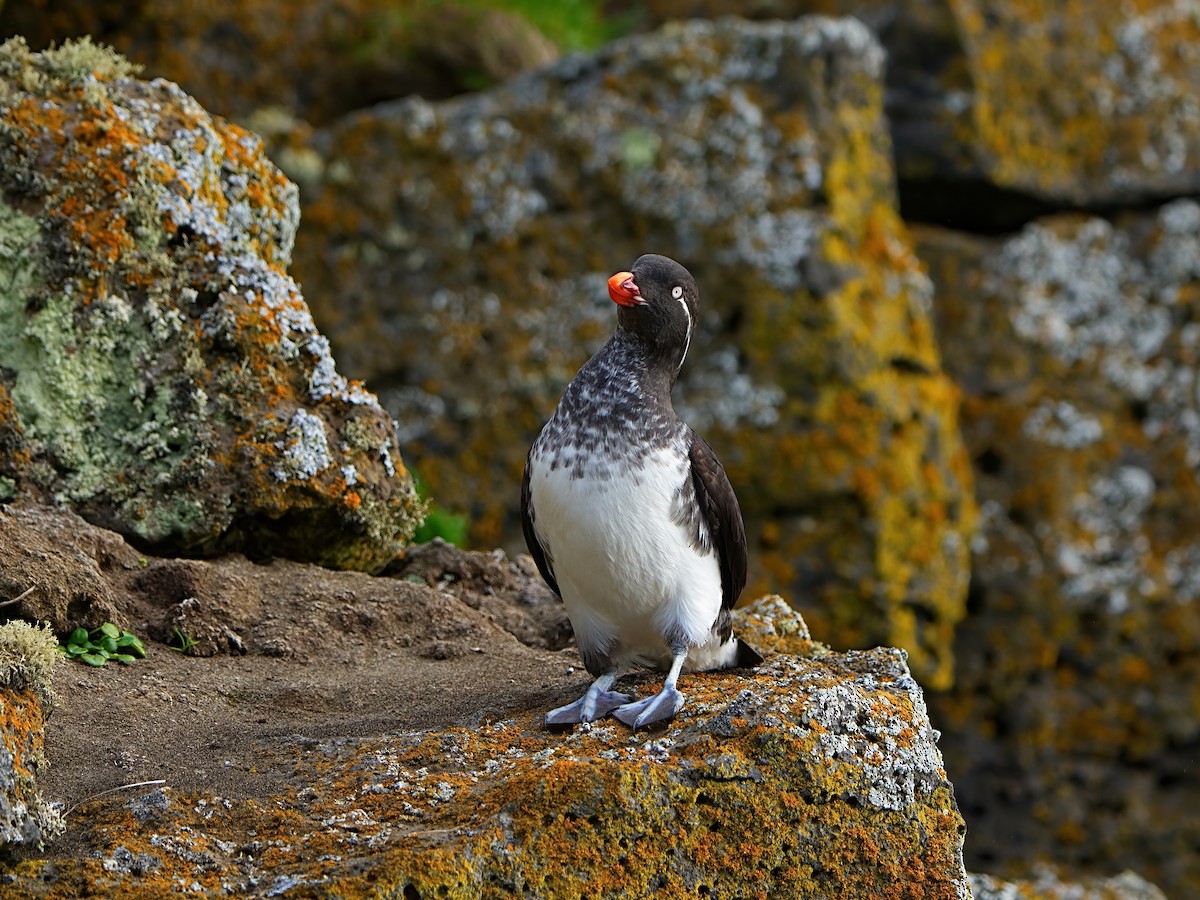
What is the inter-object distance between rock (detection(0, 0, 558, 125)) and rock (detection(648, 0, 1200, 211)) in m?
2.65

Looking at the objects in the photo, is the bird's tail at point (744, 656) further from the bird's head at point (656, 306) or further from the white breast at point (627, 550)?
the bird's head at point (656, 306)

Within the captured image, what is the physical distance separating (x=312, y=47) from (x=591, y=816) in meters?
8.13

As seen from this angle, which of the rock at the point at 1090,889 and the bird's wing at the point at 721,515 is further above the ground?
the bird's wing at the point at 721,515

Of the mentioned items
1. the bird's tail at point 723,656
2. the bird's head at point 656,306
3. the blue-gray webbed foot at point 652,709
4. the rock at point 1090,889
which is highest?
the bird's head at point 656,306

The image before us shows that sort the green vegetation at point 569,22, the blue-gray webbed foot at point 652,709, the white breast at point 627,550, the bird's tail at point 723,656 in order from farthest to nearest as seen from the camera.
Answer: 1. the green vegetation at point 569,22
2. the bird's tail at point 723,656
3. the white breast at point 627,550
4. the blue-gray webbed foot at point 652,709

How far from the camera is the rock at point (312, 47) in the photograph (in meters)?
10.1

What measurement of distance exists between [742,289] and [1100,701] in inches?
142

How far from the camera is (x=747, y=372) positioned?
356 inches

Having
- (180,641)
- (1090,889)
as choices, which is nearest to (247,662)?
(180,641)

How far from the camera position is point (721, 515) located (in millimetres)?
5270

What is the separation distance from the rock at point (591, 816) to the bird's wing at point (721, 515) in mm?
763

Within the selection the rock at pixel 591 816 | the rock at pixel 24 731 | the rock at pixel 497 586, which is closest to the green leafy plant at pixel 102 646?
the rock at pixel 24 731

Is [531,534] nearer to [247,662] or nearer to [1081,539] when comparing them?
[247,662]

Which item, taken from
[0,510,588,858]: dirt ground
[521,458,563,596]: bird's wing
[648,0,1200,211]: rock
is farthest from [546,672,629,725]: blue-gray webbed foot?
[648,0,1200,211]: rock
